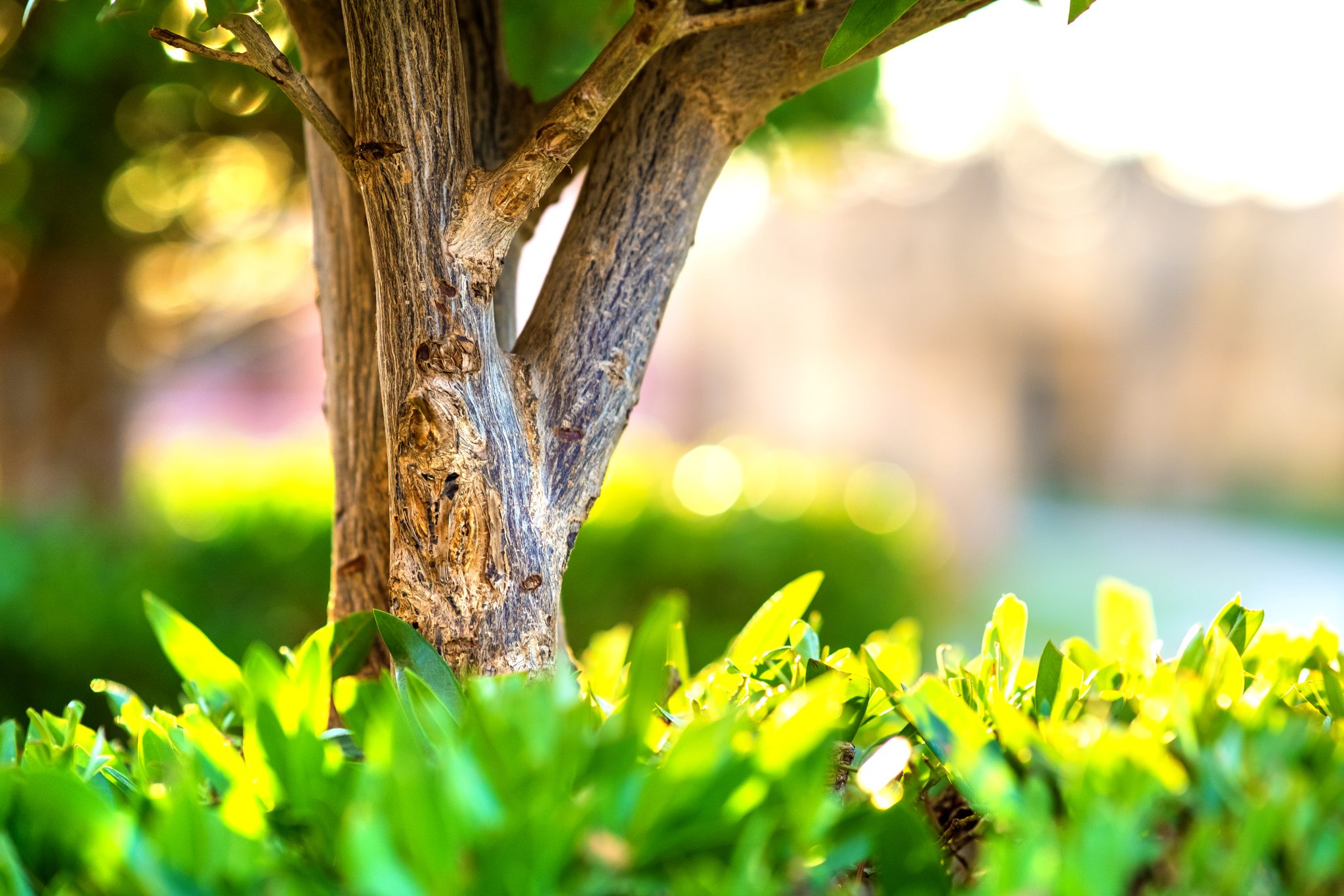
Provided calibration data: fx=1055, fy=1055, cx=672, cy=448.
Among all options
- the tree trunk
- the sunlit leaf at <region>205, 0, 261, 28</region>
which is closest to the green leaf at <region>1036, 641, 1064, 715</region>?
the sunlit leaf at <region>205, 0, 261, 28</region>

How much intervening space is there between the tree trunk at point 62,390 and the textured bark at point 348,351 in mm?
2760

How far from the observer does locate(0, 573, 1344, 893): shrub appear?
0.47m

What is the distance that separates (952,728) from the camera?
63 cm

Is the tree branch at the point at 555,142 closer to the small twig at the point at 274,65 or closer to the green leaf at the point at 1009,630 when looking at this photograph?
the small twig at the point at 274,65

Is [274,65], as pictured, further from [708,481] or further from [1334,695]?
[708,481]

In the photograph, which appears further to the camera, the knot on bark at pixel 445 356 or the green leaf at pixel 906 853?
the knot on bark at pixel 445 356

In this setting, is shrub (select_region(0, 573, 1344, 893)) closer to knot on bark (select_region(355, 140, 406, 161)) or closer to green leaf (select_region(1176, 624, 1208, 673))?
green leaf (select_region(1176, 624, 1208, 673))

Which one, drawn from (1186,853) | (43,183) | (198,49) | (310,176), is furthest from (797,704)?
(43,183)

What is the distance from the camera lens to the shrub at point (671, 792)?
47 cm

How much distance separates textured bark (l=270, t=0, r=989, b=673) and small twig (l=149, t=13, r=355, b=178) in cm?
2

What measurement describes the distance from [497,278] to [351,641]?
305 millimetres

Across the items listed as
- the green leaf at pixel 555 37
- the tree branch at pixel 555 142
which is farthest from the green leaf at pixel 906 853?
the green leaf at pixel 555 37

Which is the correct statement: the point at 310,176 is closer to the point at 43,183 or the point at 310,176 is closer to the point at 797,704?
the point at 797,704

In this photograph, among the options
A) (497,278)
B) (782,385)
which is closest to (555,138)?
(497,278)
